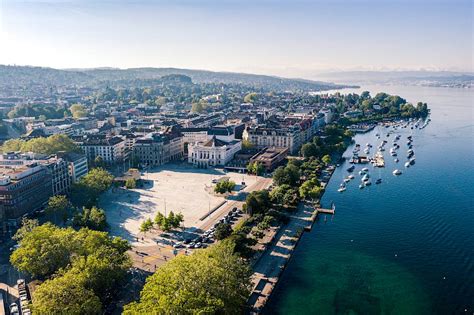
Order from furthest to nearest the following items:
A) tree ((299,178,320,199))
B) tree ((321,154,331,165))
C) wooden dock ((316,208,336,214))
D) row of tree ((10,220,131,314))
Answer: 1. tree ((321,154,331,165))
2. tree ((299,178,320,199))
3. wooden dock ((316,208,336,214))
4. row of tree ((10,220,131,314))

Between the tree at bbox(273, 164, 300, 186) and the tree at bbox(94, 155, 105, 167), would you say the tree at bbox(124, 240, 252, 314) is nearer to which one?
the tree at bbox(273, 164, 300, 186)

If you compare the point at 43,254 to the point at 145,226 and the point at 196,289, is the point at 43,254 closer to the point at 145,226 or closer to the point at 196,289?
the point at 145,226

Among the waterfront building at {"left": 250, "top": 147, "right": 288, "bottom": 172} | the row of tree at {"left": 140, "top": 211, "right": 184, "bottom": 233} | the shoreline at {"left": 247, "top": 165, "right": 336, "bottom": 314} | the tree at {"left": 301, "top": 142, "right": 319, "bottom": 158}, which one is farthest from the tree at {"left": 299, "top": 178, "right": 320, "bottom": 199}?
the tree at {"left": 301, "top": 142, "right": 319, "bottom": 158}

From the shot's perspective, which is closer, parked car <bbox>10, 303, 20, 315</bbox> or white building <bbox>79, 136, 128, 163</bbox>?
parked car <bbox>10, 303, 20, 315</bbox>

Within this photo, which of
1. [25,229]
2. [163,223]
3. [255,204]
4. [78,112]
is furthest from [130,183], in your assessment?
[78,112]

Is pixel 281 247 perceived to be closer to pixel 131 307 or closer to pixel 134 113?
pixel 131 307

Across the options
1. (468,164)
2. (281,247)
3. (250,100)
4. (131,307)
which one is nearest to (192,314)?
(131,307)
